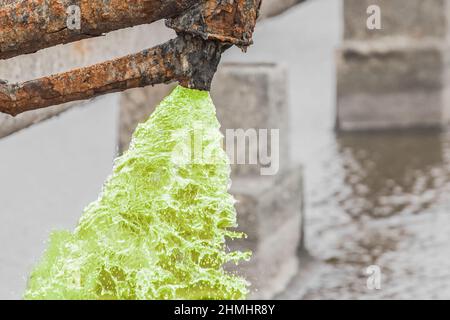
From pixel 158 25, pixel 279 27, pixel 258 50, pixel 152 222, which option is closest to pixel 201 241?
pixel 152 222

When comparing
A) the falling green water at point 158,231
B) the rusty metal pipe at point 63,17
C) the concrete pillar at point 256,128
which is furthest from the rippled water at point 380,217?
the rusty metal pipe at point 63,17

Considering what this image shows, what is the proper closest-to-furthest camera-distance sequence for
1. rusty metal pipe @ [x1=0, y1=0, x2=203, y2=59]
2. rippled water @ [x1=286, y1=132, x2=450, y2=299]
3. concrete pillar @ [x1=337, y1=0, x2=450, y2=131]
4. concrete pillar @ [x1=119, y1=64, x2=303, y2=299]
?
1. rusty metal pipe @ [x1=0, y1=0, x2=203, y2=59]
2. concrete pillar @ [x1=119, y1=64, x2=303, y2=299]
3. rippled water @ [x1=286, y1=132, x2=450, y2=299]
4. concrete pillar @ [x1=337, y1=0, x2=450, y2=131]

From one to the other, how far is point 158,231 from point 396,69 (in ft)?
22.1

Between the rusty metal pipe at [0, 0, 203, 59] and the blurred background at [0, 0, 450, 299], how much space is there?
0.74 metres

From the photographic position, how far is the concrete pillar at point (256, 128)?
4.81 metres

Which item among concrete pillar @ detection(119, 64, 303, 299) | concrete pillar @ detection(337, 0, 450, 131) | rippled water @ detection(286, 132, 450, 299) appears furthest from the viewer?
concrete pillar @ detection(337, 0, 450, 131)

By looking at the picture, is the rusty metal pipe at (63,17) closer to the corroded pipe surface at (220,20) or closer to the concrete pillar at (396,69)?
the corroded pipe surface at (220,20)

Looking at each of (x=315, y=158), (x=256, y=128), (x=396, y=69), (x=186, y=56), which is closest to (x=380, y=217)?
(x=256, y=128)

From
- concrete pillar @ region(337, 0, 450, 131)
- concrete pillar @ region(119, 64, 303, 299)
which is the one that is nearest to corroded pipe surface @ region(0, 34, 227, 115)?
concrete pillar @ region(119, 64, 303, 299)

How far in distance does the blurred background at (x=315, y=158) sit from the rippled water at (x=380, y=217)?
0.04 ft

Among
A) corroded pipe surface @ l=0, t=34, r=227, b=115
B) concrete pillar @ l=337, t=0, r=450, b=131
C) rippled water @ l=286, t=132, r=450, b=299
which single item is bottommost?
rippled water @ l=286, t=132, r=450, b=299

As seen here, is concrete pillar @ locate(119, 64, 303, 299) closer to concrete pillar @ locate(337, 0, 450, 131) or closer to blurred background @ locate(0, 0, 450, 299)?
blurred background @ locate(0, 0, 450, 299)

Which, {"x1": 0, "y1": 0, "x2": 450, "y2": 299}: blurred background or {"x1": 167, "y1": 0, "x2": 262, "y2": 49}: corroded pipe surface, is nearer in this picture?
{"x1": 167, "y1": 0, "x2": 262, "y2": 49}: corroded pipe surface

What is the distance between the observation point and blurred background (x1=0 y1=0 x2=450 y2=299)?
15.8 feet
